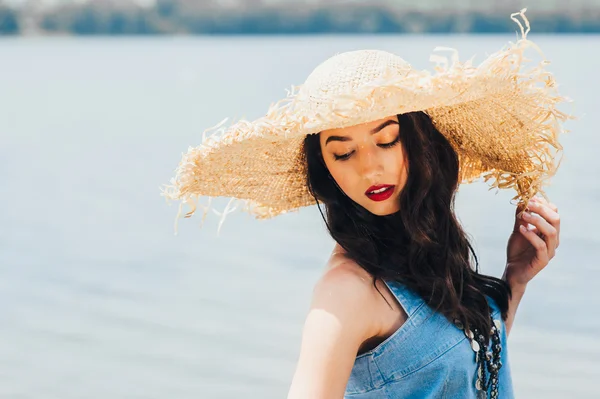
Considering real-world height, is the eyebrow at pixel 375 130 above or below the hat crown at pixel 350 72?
below

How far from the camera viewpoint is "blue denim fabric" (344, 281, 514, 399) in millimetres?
1817

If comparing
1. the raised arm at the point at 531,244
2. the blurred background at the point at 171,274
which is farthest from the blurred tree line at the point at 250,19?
the raised arm at the point at 531,244

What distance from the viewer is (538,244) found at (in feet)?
6.92

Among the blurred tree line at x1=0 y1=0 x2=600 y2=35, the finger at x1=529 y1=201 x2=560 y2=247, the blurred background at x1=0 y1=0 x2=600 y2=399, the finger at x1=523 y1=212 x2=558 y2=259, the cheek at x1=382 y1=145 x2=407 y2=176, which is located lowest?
the cheek at x1=382 y1=145 x2=407 y2=176

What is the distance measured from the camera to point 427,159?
1.93m

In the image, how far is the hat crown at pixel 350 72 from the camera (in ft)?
5.75

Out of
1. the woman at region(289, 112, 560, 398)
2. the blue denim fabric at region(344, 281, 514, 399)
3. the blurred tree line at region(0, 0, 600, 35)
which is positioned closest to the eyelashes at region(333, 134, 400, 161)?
the woman at region(289, 112, 560, 398)

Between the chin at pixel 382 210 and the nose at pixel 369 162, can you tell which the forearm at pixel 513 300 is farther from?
the nose at pixel 369 162

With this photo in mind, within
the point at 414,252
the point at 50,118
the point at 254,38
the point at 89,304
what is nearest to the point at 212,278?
the point at 89,304

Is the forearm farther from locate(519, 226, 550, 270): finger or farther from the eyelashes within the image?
the eyelashes

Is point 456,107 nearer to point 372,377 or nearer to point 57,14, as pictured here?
point 372,377

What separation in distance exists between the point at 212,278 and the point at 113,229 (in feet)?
5.14

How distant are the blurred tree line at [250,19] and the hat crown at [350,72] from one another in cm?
2429

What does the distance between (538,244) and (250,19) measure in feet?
109
